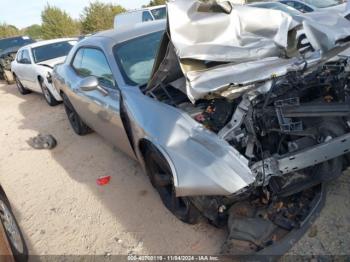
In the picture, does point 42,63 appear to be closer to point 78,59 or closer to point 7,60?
point 78,59

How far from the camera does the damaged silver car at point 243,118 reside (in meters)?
2.36

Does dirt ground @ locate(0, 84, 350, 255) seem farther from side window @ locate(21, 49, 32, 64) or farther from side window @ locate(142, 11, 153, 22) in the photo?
side window @ locate(142, 11, 153, 22)

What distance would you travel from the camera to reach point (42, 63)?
8.34 metres

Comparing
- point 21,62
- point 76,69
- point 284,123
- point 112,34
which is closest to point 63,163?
point 76,69

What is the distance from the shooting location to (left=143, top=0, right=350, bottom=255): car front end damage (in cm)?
237

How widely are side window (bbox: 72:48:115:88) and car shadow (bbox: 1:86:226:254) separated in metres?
1.19

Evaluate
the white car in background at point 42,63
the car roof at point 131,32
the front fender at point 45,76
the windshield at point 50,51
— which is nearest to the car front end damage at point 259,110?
A: the car roof at point 131,32

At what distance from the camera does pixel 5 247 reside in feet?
8.12

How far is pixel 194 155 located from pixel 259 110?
2.01ft

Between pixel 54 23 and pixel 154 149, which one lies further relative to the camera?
pixel 54 23

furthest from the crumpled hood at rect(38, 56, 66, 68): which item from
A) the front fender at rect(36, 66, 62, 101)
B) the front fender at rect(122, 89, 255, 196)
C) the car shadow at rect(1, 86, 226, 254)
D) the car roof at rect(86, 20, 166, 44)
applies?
the front fender at rect(122, 89, 255, 196)

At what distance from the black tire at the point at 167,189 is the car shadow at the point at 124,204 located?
0.39 ft

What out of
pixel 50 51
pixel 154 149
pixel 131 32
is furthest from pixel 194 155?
pixel 50 51

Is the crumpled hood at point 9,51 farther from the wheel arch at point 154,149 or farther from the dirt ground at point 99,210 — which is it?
the wheel arch at point 154,149
